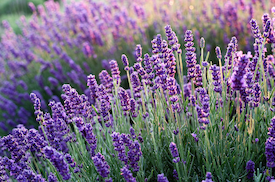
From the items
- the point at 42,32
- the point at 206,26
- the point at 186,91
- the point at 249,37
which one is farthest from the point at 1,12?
the point at 186,91

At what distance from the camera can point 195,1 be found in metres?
6.47

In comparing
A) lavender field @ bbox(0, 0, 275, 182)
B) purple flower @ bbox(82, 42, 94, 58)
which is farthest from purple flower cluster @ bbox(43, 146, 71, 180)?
purple flower @ bbox(82, 42, 94, 58)

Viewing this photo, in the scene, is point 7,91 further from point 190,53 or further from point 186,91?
point 190,53

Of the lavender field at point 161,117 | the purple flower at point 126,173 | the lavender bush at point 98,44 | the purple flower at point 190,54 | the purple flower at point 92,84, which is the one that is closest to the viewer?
the purple flower at point 126,173

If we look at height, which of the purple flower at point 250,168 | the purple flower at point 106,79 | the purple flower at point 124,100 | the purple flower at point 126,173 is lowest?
the purple flower at point 250,168

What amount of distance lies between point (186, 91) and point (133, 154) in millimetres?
1088

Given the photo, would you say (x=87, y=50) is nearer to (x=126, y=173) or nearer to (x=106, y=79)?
(x=106, y=79)

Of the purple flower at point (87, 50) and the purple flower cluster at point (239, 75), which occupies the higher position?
the purple flower at point (87, 50)

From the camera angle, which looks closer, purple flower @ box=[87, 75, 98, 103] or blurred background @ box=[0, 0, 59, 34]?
purple flower @ box=[87, 75, 98, 103]

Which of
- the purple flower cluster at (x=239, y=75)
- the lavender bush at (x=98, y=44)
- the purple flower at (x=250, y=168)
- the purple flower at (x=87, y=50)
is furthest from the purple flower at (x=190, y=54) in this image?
the purple flower at (x=87, y=50)

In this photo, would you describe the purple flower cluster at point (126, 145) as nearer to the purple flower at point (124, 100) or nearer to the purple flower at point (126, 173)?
the purple flower at point (126, 173)

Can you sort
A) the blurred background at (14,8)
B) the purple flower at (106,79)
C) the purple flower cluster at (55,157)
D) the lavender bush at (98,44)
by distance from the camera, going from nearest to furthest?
the purple flower cluster at (55,157) < the purple flower at (106,79) < the lavender bush at (98,44) < the blurred background at (14,8)

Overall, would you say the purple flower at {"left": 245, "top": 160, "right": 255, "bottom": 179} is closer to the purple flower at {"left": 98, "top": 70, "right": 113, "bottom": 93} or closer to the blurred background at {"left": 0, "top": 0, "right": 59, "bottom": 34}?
the purple flower at {"left": 98, "top": 70, "right": 113, "bottom": 93}

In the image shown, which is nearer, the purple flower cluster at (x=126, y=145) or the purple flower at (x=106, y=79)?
the purple flower cluster at (x=126, y=145)
